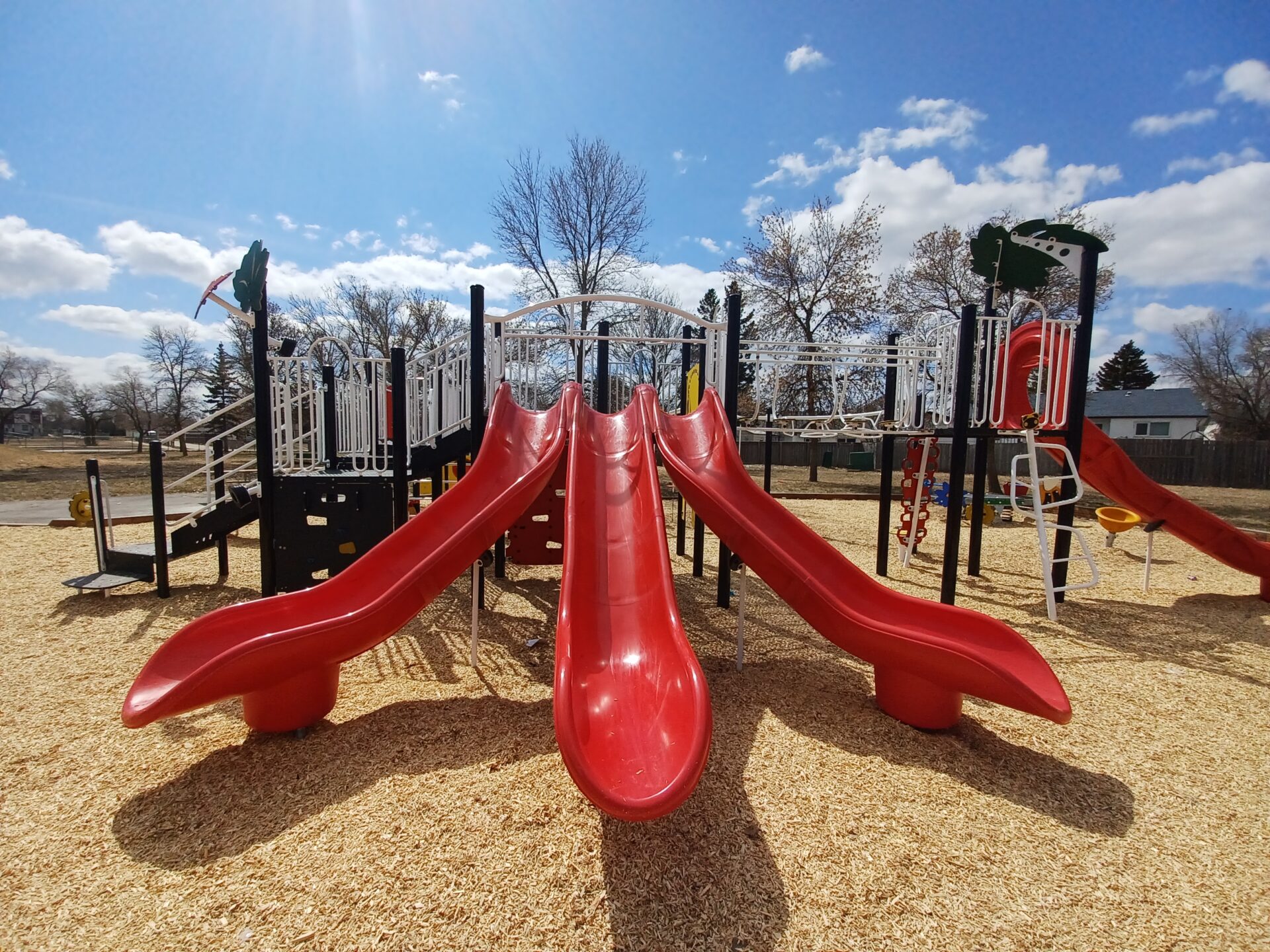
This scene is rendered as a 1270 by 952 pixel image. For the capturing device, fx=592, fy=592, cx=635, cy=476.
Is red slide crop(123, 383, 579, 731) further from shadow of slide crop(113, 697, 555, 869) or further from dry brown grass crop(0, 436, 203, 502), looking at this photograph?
dry brown grass crop(0, 436, 203, 502)

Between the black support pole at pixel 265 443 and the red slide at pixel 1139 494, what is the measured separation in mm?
7816

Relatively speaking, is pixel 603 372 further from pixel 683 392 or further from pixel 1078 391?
pixel 1078 391

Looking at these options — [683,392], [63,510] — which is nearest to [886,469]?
[683,392]

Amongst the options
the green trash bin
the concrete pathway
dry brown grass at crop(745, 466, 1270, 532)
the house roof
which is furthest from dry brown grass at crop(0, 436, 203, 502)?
the house roof

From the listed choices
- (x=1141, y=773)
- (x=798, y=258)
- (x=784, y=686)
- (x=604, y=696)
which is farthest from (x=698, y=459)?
(x=798, y=258)

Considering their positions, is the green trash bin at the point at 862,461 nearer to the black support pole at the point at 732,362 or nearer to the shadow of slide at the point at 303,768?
the black support pole at the point at 732,362

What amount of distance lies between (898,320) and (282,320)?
36422 mm

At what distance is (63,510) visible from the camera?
42.7 feet

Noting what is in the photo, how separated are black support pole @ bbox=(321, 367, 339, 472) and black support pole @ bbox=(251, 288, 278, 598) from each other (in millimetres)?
1453

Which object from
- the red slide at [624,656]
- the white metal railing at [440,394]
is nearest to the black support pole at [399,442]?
the white metal railing at [440,394]

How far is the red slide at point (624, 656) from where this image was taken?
2.31 meters

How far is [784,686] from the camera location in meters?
4.43

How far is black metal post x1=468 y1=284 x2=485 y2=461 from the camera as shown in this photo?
18.5 ft

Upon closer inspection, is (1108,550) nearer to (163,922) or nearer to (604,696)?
(604,696)
